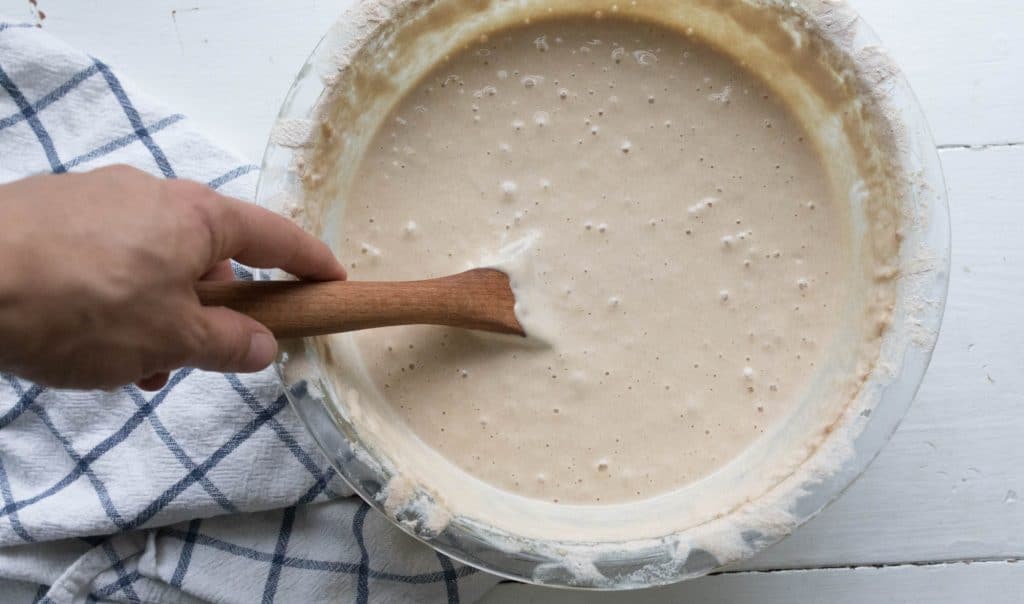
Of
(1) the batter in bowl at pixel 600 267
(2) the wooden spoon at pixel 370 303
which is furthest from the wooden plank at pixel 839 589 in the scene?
(2) the wooden spoon at pixel 370 303

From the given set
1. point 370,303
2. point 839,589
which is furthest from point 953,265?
point 370,303

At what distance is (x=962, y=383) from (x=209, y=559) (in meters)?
0.99

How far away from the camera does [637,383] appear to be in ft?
3.33

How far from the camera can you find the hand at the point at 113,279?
0.60 m

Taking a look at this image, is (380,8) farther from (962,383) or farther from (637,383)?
(962,383)

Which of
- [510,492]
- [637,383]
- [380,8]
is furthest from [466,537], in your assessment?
[380,8]

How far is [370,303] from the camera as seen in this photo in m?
0.84

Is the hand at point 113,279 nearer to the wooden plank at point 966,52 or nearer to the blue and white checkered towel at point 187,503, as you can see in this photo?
the blue and white checkered towel at point 187,503

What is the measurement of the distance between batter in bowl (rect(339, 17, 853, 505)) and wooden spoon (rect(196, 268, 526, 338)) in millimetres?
49

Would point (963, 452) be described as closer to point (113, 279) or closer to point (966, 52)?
point (966, 52)

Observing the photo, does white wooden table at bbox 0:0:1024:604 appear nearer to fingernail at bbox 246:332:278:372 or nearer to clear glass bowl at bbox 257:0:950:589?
clear glass bowl at bbox 257:0:950:589

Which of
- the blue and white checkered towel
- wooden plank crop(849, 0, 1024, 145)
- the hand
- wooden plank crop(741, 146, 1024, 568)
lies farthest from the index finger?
wooden plank crop(849, 0, 1024, 145)

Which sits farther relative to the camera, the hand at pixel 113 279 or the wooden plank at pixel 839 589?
the wooden plank at pixel 839 589

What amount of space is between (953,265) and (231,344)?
3.01ft
